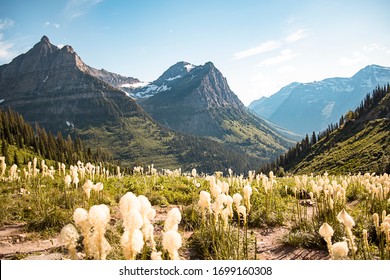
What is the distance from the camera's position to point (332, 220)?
306 inches

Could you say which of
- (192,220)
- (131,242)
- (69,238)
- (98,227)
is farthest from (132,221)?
(192,220)

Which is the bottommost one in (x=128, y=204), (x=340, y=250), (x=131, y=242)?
(x=340, y=250)

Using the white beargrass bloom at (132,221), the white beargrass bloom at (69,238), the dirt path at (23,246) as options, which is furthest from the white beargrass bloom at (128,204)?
the dirt path at (23,246)

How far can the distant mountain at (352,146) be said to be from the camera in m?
96.8

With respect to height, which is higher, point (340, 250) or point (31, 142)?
point (31, 142)

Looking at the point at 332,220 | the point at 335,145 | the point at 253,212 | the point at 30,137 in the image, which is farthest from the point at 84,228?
the point at 335,145

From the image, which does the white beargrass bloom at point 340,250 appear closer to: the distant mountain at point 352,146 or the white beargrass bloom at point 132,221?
the white beargrass bloom at point 132,221

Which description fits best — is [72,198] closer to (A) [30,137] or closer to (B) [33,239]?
(B) [33,239]

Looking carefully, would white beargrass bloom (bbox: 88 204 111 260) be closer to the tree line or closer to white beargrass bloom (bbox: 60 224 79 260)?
white beargrass bloom (bbox: 60 224 79 260)

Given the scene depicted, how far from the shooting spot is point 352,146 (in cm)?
11519

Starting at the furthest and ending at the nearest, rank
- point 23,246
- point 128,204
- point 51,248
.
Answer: point 23,246 → point 51,248 → point 128,204

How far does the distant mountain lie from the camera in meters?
96.8

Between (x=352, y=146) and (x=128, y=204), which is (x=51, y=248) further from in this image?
(x=352, y=146)

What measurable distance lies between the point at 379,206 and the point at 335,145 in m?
131
